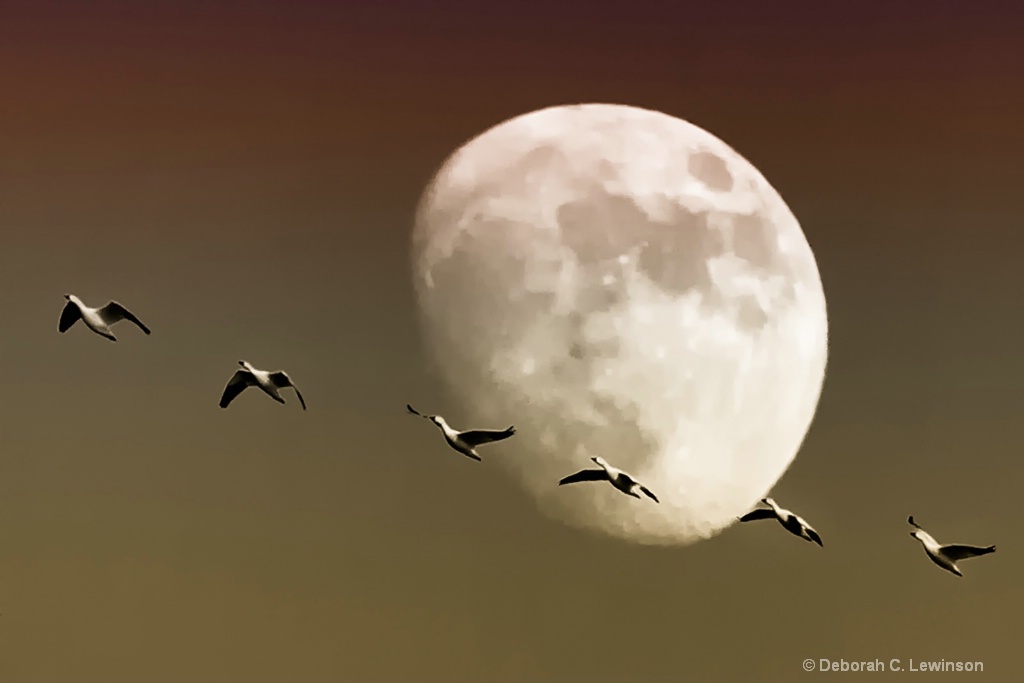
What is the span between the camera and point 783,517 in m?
4.52

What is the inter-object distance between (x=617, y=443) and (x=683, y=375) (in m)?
0.47

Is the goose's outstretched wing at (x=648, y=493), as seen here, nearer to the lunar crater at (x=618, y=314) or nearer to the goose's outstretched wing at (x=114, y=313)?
the lunar crater at (x=618, y=314)

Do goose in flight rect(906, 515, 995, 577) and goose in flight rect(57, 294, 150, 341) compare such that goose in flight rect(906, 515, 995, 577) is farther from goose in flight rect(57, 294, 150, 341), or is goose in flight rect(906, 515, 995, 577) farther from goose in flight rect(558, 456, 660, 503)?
goose in flight rect(57, 294, 150, 341)

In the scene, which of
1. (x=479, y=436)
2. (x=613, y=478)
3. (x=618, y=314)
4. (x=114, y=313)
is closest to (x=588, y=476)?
(x=613, y=478)

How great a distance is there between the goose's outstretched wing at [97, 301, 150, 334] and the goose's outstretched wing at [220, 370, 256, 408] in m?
0.55

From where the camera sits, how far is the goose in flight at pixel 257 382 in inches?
171

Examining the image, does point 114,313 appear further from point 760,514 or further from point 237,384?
point 760,514

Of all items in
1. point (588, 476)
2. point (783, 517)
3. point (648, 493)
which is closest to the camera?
point (648, 493)

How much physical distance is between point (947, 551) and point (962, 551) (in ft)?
0.24

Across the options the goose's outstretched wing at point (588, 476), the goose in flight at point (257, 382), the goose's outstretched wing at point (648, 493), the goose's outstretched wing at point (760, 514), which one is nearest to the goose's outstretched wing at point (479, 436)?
the goose's outstretched wing at point (588, 476)

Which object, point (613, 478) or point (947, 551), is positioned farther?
point (947, 551)

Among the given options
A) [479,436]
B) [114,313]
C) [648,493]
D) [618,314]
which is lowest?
[648,493]

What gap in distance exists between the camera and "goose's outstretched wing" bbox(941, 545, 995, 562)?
4547 millimetres

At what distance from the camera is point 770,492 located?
4648 millimetres
